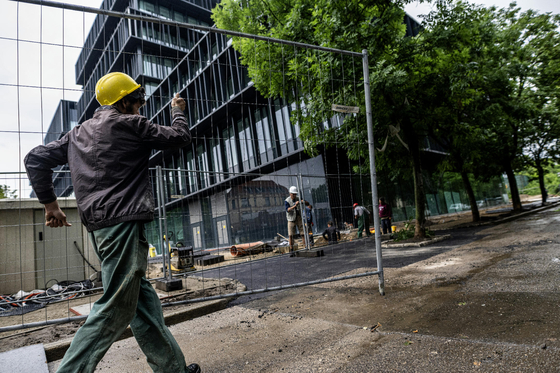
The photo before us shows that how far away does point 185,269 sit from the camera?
7.52 meters

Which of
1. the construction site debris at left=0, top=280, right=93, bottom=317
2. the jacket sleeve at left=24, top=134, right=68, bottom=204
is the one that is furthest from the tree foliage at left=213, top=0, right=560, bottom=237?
the construction site debris at left=0, top=280, right=93, bottom=317

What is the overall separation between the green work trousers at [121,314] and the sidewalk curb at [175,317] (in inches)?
63.7

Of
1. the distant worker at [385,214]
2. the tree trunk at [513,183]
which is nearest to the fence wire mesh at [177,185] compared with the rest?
the distant worker at [385,214]

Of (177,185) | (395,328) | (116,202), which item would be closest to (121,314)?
(116,202)

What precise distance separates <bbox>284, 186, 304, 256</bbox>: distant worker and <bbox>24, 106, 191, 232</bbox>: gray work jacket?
22.3ft

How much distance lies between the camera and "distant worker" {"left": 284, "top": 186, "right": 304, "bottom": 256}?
902 cm

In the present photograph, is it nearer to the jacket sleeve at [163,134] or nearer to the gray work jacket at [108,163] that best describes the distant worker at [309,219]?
the jacket sleeve at [163,134]

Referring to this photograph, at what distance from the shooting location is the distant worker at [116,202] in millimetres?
1943

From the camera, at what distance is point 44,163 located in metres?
2.21

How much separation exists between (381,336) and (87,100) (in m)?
3.66

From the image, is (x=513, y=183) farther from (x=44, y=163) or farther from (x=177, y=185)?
(x=44, y=163)

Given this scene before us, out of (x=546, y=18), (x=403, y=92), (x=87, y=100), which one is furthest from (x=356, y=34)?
(x=546, y=18)

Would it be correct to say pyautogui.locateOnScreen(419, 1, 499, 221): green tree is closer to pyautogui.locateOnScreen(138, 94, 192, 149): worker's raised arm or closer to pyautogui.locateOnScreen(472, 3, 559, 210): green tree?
pyautogui.locateOnScreen(472, 3, 559, 210): green tree

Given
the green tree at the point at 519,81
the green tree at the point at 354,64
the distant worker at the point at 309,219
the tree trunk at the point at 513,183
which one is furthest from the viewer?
the tree trunk at the point at 513,183
